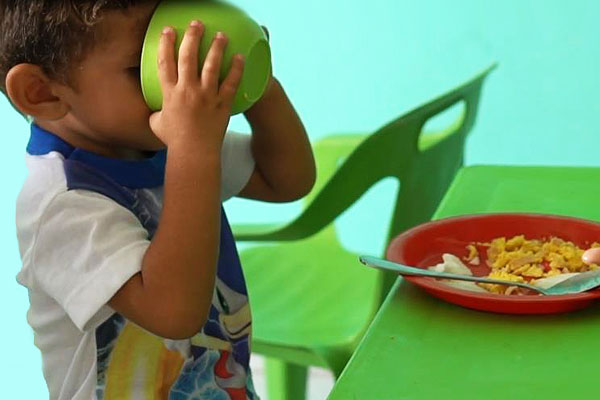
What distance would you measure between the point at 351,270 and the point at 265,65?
79 cm

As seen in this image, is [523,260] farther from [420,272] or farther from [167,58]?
[167,58]

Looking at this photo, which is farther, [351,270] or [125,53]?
[351,270]

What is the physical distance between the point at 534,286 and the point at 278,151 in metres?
0.32

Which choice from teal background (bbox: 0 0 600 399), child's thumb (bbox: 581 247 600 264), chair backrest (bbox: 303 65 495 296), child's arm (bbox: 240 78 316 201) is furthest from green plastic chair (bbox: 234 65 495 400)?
child's thumb (bbox: 581 247 600 264)

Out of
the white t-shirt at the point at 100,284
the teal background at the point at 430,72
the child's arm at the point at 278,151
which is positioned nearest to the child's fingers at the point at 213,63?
the white t-shirt at the point at 100,284

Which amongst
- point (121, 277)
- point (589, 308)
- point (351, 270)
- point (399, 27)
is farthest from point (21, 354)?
point (589, 308)

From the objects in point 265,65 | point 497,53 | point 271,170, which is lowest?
point 497,53

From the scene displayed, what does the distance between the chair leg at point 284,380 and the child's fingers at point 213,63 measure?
0.82m

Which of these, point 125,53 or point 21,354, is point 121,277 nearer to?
point 125,53

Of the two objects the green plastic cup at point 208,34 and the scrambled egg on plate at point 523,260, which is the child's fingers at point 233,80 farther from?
the scrambled egg on plate at point 523,260

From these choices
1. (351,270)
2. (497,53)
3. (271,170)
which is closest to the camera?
(271,170)

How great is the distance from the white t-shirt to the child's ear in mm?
33

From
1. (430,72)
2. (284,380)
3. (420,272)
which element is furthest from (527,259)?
(430,72)

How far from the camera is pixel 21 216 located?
2.38 ft
